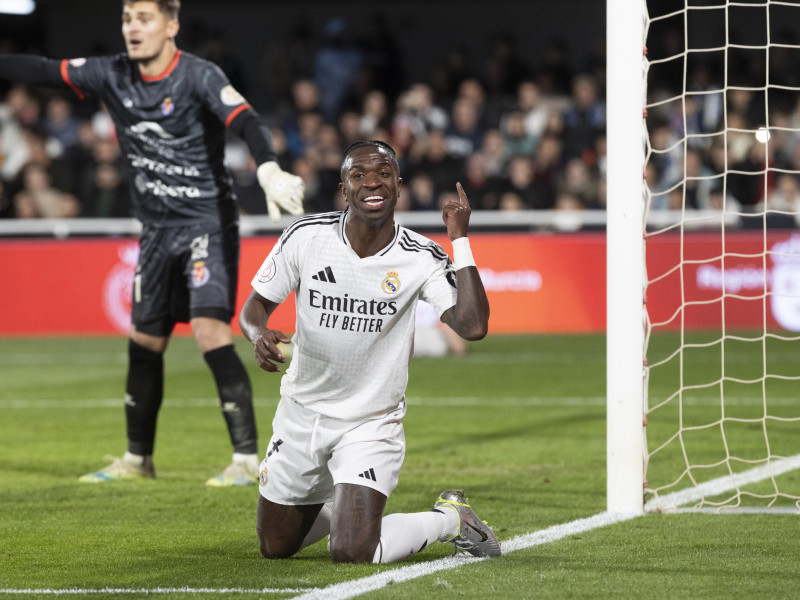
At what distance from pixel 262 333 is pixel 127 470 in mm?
2393

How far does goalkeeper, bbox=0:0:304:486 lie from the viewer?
6.09 metres

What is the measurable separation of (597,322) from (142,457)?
8.05m

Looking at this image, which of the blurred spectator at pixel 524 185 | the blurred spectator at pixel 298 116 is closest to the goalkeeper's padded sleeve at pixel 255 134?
the blurred spectator at pixel 524 185

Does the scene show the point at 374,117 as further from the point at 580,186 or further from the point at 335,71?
the point at 580,186

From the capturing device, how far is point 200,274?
6.10 meters

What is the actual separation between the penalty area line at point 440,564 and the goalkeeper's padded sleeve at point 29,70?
3263 mm

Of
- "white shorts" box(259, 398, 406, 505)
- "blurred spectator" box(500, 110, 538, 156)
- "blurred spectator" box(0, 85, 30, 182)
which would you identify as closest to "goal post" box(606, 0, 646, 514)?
"white shorts" box(259, 398, 406, 505)

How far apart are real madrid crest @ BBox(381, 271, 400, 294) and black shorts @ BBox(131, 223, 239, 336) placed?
6.16 feet

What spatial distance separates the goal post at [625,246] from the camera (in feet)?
16.7

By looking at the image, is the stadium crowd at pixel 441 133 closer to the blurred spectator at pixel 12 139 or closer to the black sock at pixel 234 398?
the blurred spectator at pixel 12 139

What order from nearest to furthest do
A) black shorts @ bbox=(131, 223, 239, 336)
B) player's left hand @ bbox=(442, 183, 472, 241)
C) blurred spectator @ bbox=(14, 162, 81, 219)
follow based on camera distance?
player's left hand @ bbox=(442, 183, 472, 241)
black shorts @ bbox=(131, 223, 239, 336)
blurred spectator @ bbox=(14, 162, 81, 219)

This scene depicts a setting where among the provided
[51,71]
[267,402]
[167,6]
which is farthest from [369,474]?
[267,402]

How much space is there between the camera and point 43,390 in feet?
33.6

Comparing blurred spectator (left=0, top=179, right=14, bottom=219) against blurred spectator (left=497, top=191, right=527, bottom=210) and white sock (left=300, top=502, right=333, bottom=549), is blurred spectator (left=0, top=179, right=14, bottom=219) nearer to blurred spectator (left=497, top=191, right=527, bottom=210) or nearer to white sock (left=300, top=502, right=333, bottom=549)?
blurred spectator (left=497, top=191, right=527, bottom=210)
